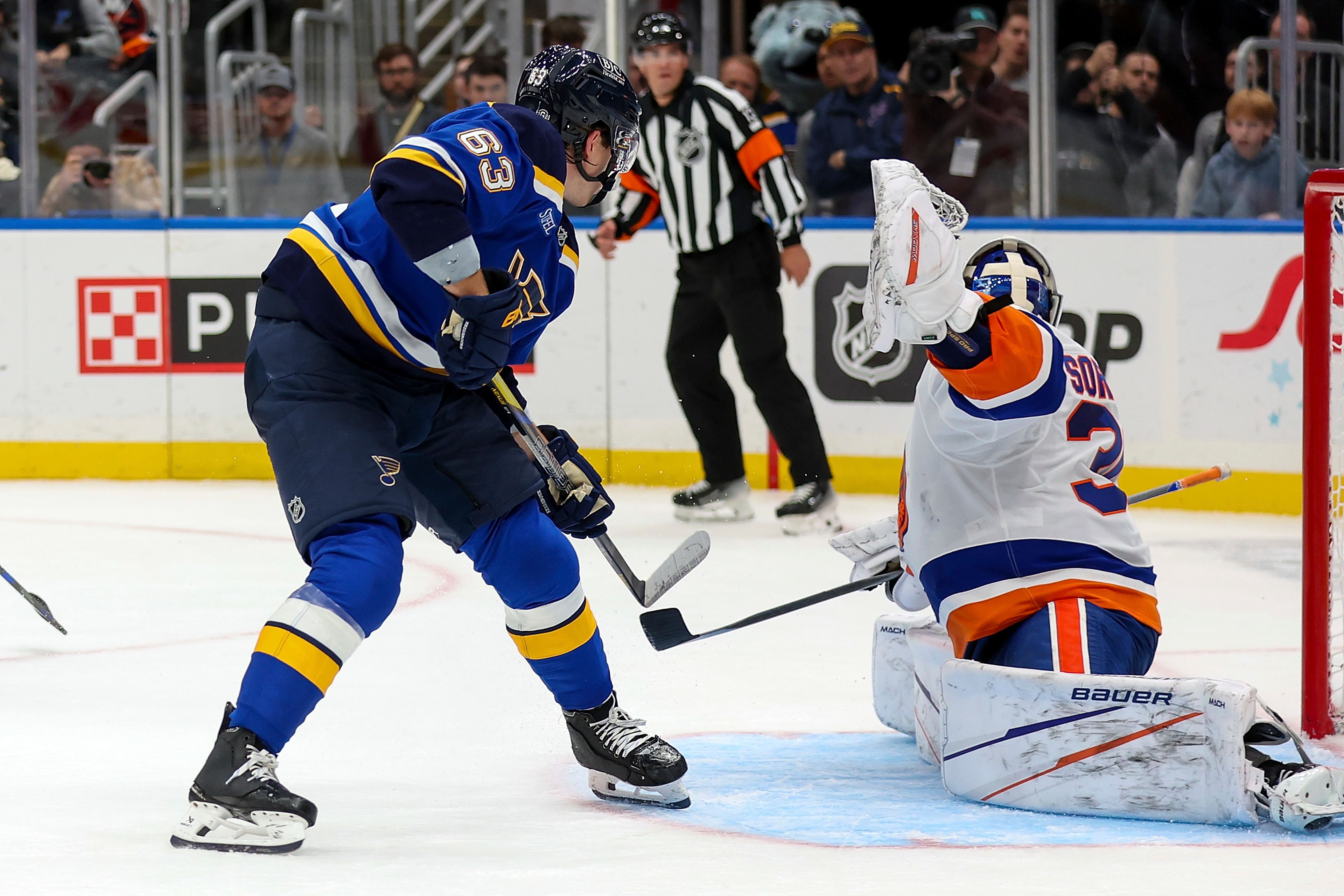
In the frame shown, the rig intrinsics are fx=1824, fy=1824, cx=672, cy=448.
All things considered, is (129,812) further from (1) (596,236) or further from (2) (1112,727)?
(1) (596,236)

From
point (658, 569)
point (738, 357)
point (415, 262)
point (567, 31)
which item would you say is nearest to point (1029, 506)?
point (658, 569)

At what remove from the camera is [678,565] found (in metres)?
2.76

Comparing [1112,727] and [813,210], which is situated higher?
[813,210]

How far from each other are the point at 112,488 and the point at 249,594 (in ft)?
7.16

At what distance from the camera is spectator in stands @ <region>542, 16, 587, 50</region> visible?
21.3ft

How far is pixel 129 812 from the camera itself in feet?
7.81

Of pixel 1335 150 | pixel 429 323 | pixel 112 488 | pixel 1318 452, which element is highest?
pixel 1335 150

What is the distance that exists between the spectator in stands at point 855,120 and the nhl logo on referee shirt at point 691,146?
3.38 feet

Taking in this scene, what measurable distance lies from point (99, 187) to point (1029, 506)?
4953mm

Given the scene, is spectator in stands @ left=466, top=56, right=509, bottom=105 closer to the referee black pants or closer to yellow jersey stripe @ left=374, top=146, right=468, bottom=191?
the referee black pants

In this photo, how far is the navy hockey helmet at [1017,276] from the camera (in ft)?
8.45

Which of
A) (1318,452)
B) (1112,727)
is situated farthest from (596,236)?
(1112,727)

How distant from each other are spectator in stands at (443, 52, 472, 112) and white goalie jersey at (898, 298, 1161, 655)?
4.45 meters

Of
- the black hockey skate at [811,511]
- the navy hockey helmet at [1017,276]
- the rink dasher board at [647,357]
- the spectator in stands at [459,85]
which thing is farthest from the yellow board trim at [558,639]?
the spectator in stands at [459,85]
